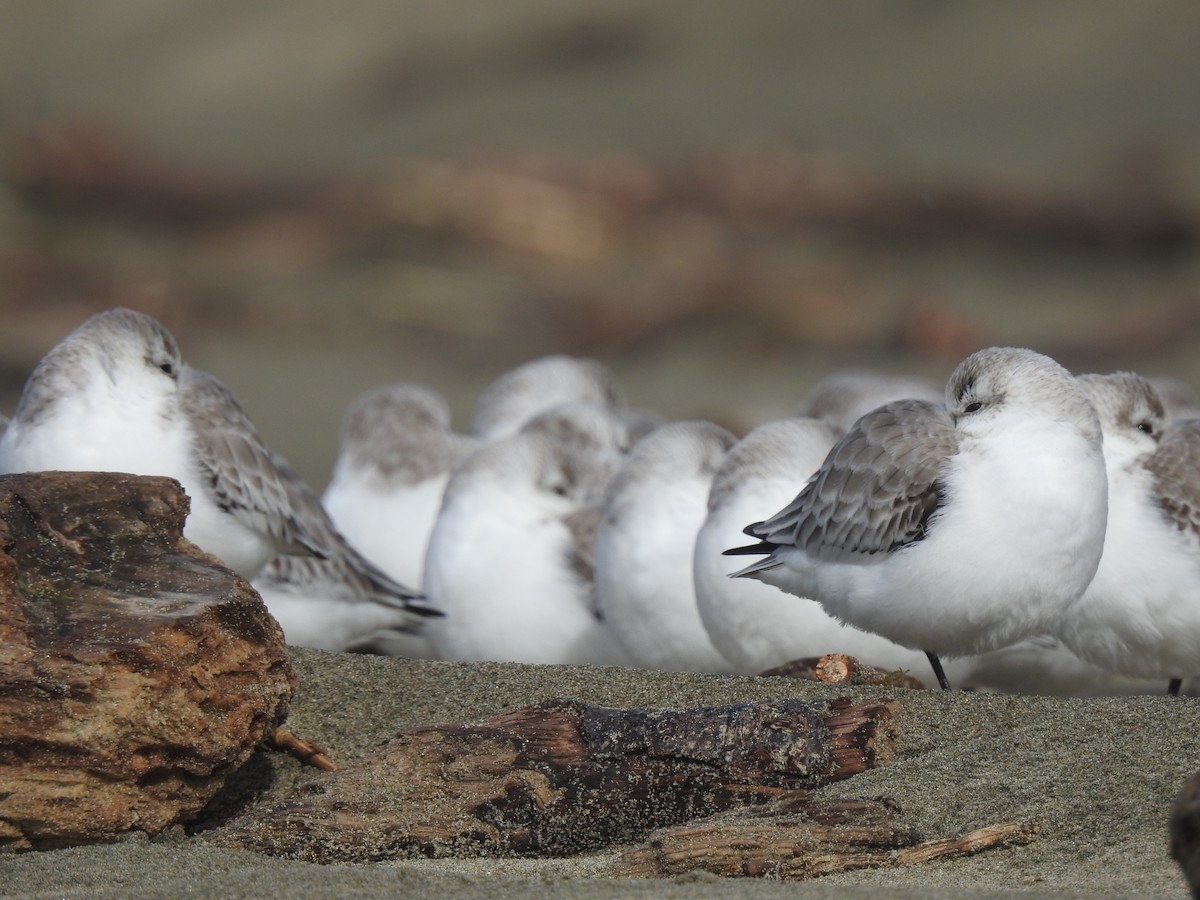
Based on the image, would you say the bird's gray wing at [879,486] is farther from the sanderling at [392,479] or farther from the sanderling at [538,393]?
the sanderling at [538,393]

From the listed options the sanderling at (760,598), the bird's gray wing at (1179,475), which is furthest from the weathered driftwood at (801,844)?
the sanderling at (760,598)

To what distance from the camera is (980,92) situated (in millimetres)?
23531

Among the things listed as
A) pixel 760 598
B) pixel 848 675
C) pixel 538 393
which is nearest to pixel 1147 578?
pixel 848 675

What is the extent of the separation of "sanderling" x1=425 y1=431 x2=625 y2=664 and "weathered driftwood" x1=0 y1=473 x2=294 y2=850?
2.86m

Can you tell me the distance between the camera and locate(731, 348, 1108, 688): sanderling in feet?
16.1

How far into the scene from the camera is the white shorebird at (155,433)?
5922 millimetres

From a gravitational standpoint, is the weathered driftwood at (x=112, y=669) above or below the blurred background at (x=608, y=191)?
below

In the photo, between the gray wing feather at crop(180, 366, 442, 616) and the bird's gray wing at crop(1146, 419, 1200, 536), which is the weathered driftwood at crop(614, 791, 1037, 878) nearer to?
the bird's gray wing at crop(1146, 419, 1200, 536)

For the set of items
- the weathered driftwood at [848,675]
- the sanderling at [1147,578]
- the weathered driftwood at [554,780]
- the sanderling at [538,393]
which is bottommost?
the weathered driftwood at [554,780]

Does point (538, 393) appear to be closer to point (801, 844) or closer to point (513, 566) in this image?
point (513, 566)

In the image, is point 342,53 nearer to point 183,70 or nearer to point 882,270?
point 183,70

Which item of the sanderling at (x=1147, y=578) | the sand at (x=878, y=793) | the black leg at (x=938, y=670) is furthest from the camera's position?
the sanderling at (x=1147, y=578)

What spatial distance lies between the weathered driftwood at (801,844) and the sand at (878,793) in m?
0.04

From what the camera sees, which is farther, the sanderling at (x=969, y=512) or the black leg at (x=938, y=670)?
the black leg at (x=938, y=670)
